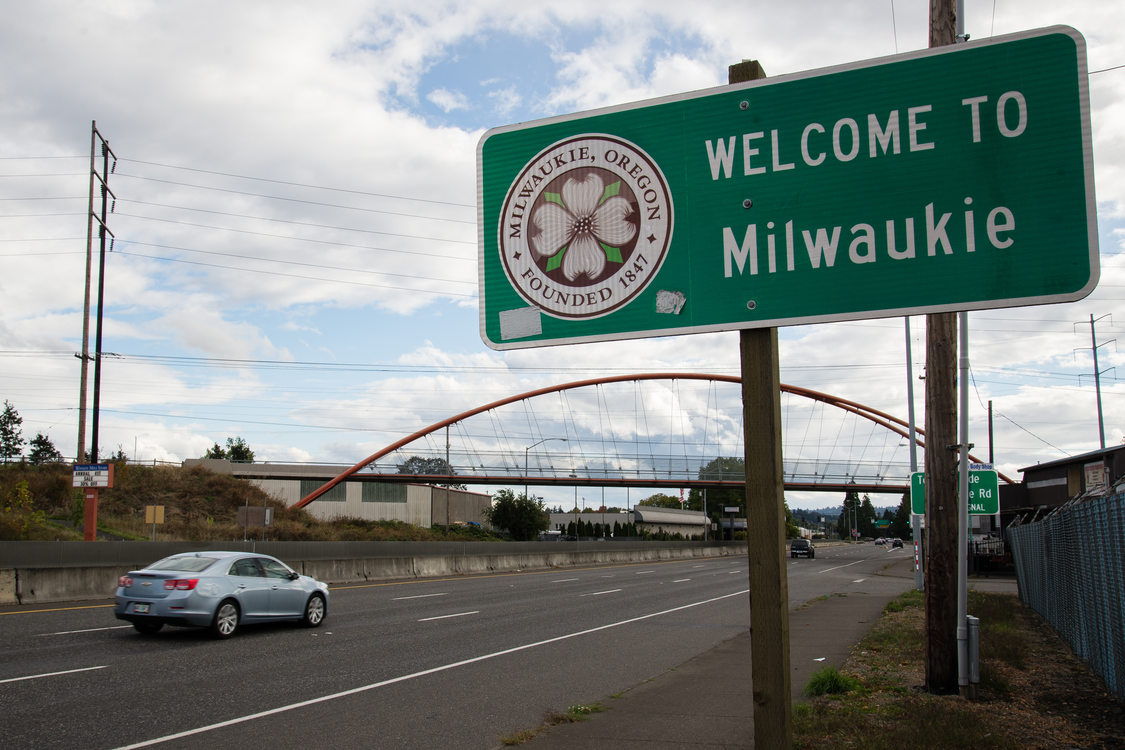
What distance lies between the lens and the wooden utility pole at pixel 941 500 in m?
10.3

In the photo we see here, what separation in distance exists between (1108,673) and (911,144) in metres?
9.32

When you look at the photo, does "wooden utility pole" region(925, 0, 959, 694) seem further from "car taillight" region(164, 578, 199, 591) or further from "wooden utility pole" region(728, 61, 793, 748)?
"car taillight" region(164, 578, 199, 591)

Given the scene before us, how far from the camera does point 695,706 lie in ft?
31.7

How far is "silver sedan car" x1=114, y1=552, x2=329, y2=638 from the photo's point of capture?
1536cm

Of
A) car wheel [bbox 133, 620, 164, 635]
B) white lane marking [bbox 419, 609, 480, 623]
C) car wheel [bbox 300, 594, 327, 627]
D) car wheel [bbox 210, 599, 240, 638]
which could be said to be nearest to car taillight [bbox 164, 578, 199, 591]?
car wheel [bbox 210, 599, 240, 638]

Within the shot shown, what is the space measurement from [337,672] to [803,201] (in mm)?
10467

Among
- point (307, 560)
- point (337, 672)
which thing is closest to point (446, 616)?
point (337, 672)

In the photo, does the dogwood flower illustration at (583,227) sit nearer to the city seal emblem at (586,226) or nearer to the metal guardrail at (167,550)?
the city seal emblem at (586,226)

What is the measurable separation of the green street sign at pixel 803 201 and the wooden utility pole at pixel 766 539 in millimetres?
222

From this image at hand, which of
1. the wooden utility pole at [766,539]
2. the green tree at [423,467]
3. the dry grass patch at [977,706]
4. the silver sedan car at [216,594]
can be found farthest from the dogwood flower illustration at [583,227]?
the green tree at [423,467]

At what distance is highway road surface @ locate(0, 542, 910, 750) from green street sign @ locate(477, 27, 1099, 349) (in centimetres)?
550

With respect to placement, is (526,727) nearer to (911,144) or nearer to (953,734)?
(953,734)

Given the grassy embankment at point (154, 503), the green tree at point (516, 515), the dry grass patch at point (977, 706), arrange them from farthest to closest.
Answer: the green tree at point (516, 515) < the grassy embankment at point (154, 503) < the dry grass patch at point (977, 706)

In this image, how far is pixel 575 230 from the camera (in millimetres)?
4180
